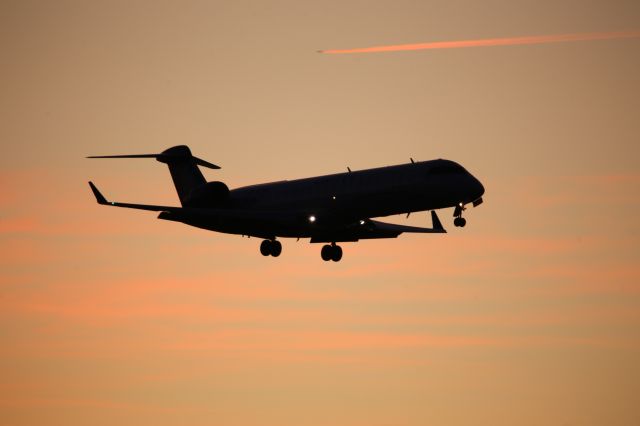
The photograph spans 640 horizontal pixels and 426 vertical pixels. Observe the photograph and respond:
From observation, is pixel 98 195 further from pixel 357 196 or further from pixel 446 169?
Result: pixel 446 169

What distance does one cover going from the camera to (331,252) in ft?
216

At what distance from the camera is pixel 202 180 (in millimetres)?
72125

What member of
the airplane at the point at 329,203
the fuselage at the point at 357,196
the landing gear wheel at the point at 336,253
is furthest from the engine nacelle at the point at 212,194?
the landing gear wheel at the point at 336,253

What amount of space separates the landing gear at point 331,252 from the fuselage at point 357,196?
8.35ft

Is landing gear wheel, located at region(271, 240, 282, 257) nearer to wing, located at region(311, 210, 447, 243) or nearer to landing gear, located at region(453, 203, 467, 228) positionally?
wing, located at region(311, 210, 447, 243)

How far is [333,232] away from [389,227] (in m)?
5.44

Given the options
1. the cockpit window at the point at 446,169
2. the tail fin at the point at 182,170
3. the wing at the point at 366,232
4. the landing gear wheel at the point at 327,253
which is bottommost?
the landing gear wheel at the point at 327,253

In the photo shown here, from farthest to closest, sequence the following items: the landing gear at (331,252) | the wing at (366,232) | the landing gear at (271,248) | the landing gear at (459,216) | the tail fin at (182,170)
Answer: the tail fin at (182,170)
the landing gear at (271,248)
the landing gear at (331,252)
the wing at (366,232)
the landing gear at (459,216)

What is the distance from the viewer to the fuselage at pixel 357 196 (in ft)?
194

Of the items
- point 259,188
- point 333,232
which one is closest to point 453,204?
point 333,232

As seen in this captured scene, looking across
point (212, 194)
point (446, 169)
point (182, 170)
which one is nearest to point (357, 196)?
point (446, 169)

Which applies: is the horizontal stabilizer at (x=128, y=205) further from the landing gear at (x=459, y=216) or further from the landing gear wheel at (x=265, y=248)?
the landing gear at (x=459, y=216)

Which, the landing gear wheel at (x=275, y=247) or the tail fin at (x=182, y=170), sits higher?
the tail fin at (x=182, y=170)

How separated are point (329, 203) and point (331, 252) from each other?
5.59m
